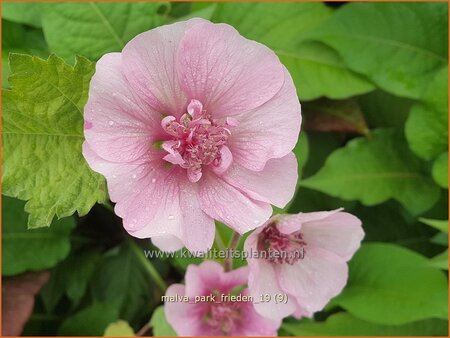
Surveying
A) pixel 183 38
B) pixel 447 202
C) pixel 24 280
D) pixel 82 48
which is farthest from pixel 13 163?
pixel 447 202

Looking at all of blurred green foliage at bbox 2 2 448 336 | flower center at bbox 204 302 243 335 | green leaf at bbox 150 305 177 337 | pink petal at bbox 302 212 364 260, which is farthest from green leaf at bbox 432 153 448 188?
green leaf at bbox 150 305 177 337

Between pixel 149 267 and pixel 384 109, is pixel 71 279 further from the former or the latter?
pixel 384 109

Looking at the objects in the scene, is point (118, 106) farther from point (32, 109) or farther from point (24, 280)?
point (24, 280)

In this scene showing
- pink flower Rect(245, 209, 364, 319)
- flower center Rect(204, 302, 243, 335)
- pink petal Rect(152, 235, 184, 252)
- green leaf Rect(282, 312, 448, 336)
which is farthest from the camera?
green leaf Rect(282, 312, 448, 336)

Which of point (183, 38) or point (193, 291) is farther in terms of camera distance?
point (193, 291)

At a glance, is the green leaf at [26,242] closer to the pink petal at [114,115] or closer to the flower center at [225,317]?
the flower center at [225,317]

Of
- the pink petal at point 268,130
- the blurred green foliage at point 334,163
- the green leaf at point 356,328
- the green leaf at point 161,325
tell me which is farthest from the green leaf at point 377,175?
the pink petal at point 268,130

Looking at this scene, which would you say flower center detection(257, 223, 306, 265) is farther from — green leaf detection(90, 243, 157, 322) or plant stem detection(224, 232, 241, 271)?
green leaf detection(90, 243, 157, 322)
